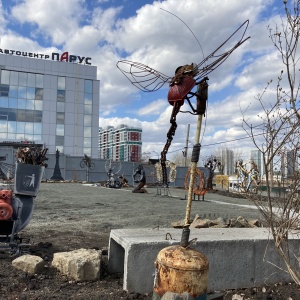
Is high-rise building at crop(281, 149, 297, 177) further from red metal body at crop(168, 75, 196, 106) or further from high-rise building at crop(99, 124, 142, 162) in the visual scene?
high-rise building at crop(99, 124, 142, 162)

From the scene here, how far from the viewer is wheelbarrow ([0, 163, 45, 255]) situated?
18.1ft

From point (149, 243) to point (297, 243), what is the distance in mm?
1816

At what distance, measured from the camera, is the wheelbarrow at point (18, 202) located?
5520 millimetres

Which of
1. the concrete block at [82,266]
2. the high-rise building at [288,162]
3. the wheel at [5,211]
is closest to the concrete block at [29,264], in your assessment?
the concrete block at [82,266]

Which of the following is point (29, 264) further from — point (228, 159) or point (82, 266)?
point (228, 159)

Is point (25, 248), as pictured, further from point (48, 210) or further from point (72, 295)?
point (48, 210)

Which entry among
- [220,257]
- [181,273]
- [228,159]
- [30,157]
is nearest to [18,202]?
[30,157]

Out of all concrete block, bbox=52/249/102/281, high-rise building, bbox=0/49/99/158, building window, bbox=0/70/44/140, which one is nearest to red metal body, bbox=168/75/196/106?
concrete block, bbox=52/249/102/281

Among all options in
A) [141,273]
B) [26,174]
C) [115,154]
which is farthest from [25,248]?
[115,154]

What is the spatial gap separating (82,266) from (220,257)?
1.53m

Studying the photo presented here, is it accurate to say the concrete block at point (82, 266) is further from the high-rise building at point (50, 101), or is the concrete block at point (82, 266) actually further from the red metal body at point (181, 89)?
the high-rise building at point (50, 101)

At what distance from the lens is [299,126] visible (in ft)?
10.00

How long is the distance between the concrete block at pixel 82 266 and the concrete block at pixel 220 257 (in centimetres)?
35

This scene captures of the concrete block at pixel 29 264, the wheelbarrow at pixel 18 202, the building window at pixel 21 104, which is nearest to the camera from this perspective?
the concrete block at pixel 29 264
